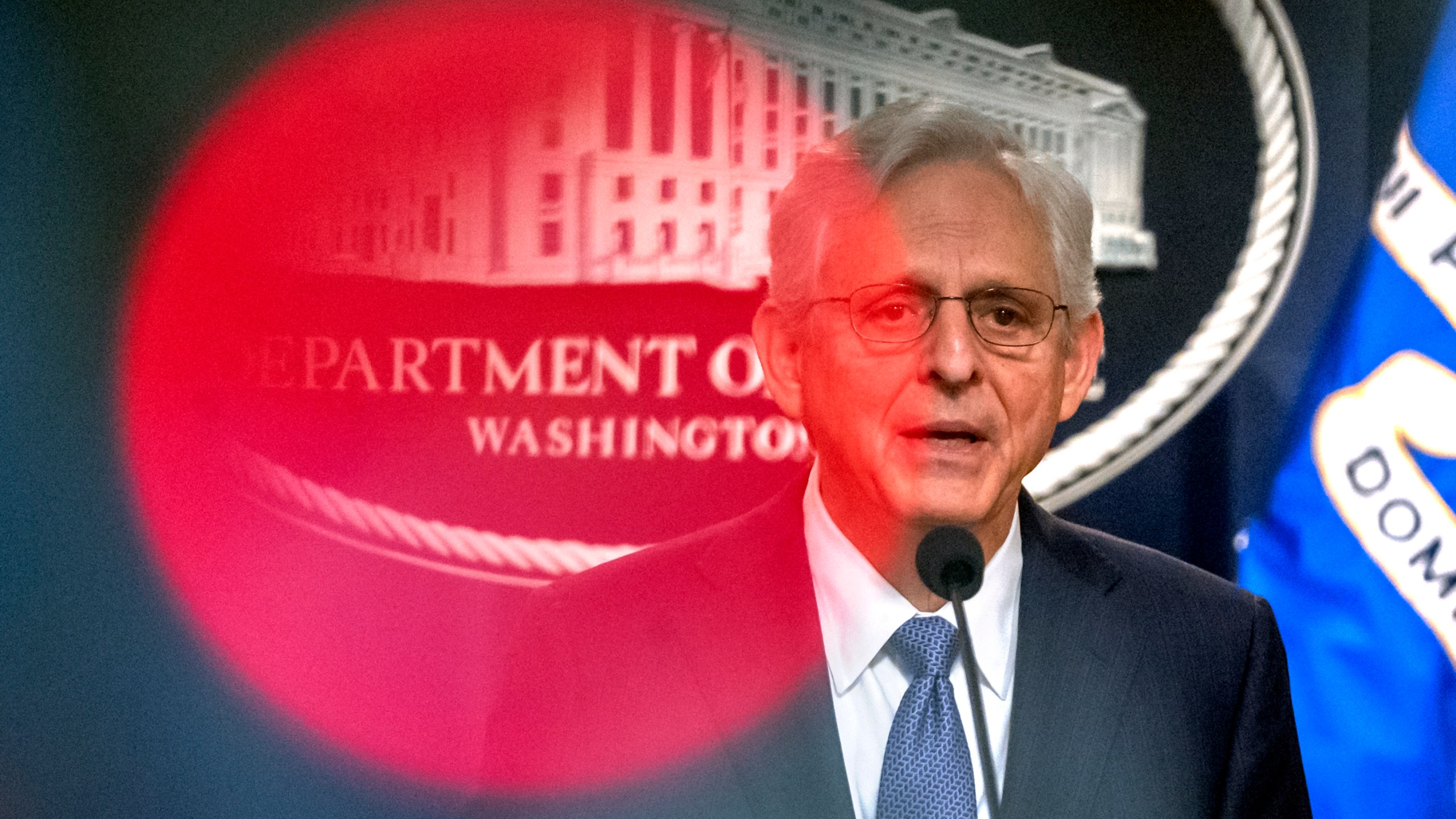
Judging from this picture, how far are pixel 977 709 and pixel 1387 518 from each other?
1254mm

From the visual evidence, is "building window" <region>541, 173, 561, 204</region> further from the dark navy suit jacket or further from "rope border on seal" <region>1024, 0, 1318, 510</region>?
"rope border on seal" <region>1024, 0, 1318, 510</region>

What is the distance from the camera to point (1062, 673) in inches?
44.3

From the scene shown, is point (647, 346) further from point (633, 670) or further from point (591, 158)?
point (633, 670)

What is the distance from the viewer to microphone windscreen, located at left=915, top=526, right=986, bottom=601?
86 centimetres

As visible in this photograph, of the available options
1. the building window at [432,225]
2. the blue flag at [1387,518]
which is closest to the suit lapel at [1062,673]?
the blue flag at [1387,518]

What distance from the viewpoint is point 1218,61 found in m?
1.82

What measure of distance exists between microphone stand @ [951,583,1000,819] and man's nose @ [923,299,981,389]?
258 millimetres

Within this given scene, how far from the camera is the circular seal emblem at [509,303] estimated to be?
1819 millimetres

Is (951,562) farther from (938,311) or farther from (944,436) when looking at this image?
(938,311)

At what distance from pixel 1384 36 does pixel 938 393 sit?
1.36 m

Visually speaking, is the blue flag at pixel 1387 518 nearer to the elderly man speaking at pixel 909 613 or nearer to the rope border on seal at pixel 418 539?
the elderly man speaking at pixel 909 613

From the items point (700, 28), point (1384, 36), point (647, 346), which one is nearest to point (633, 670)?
point (647, 346)

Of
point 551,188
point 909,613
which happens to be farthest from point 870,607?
point 551,188

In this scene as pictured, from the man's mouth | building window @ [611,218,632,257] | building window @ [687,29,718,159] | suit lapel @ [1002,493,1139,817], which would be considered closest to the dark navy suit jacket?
suit lapel @ [1002,493,1139,817]
